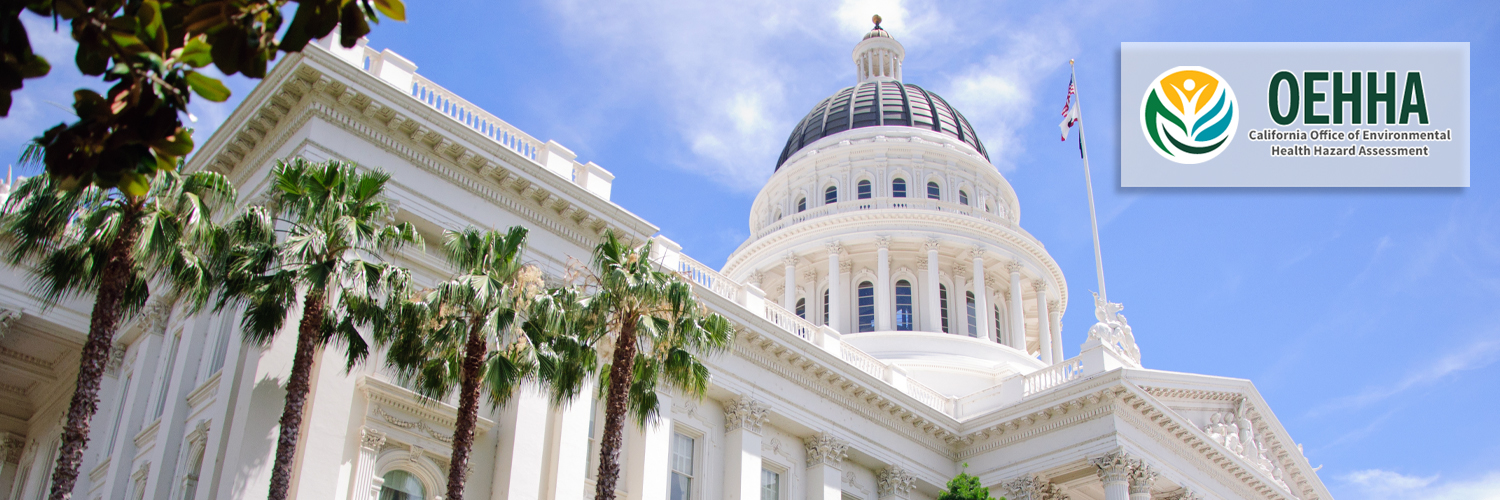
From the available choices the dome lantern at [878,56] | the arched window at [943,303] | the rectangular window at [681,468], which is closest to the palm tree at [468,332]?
the rectangular window at [681,468]

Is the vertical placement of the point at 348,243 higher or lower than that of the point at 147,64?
higher

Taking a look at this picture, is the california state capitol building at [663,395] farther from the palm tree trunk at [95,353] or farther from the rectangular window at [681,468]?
the palm tree trunk at [95,353]

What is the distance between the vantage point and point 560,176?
79.7 ft

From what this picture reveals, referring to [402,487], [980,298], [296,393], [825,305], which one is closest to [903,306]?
[980,298]

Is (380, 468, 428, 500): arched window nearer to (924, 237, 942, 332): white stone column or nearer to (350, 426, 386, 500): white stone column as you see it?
(350, 426, 386, 500): white stone column

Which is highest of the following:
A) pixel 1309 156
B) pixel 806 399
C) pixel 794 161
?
pixel 794 161

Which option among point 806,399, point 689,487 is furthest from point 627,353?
point 806,399

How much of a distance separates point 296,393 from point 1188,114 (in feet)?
61.0

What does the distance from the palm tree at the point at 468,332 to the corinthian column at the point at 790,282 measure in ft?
103

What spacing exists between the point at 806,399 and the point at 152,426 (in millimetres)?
14795

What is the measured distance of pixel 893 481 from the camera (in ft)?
103

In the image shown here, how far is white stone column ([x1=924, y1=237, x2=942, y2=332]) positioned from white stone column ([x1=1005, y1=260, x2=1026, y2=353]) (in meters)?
3.48

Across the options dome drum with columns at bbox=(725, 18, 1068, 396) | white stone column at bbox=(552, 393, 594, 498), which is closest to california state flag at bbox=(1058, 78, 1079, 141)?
dome drum with columns at bbox=(725, 18, 1068, 396)

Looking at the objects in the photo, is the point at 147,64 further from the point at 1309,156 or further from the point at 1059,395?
the point at 1059,395
